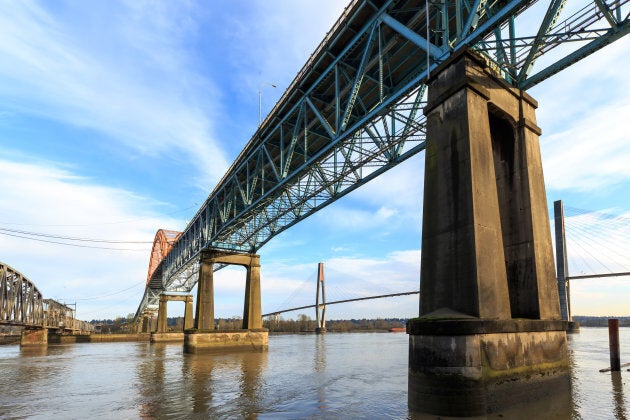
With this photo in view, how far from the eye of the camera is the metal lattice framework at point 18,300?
157 ft

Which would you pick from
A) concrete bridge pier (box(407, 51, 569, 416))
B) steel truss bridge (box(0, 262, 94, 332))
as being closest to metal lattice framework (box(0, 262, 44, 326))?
steel truss bridge (box(0, 262, 94, 332))

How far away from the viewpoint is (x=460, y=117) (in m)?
11.3

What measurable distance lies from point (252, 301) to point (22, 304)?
35676 mm

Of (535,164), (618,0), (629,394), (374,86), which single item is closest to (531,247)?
(535,164)

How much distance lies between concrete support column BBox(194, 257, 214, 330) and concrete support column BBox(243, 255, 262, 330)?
3.14m

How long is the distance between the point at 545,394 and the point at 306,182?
20.5 meters

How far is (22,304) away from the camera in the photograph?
54.8 meters

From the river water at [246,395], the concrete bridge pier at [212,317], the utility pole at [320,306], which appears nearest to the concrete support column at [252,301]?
the concrete bridge pier at [212,317]

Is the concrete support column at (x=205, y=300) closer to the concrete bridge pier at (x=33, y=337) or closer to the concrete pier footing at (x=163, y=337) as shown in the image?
the concrete bridge pier at (x=33, y=337)

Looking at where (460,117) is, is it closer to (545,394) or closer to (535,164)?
(535,164)

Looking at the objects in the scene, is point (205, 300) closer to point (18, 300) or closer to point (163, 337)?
point (18, 300)

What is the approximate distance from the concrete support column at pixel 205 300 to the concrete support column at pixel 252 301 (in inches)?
124

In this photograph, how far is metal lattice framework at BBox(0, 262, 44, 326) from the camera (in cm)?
4800

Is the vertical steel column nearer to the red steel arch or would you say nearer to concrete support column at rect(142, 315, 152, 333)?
the red steel arch
